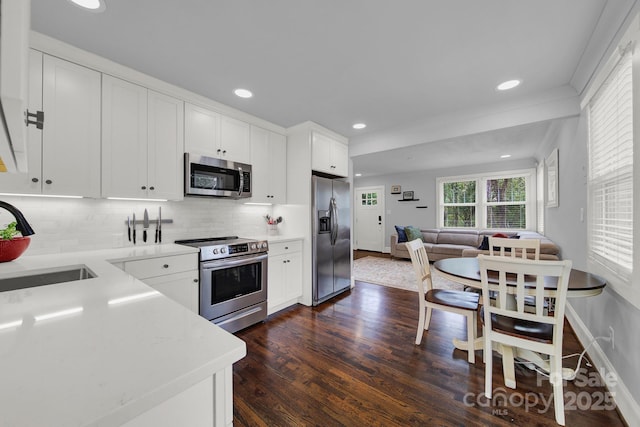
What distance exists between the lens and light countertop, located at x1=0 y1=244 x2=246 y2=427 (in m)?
0.41

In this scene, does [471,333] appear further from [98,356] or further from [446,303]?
[98,356]

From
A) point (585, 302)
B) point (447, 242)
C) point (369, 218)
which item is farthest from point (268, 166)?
point (369, 218)

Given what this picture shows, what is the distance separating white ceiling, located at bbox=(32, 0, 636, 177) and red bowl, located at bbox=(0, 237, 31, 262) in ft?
4.57

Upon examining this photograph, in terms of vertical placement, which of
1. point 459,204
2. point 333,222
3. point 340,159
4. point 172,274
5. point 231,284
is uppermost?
point 340,159

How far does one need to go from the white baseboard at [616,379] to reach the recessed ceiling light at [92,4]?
3791 mm

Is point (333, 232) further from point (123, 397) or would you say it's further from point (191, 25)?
point (123, 397)

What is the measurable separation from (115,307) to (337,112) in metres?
2.81

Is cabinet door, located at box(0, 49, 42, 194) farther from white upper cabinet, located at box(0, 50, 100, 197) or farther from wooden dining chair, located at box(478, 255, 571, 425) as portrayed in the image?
wooden dining chair, located at box(478, 255, 571, 425)

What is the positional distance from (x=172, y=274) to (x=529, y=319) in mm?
2571

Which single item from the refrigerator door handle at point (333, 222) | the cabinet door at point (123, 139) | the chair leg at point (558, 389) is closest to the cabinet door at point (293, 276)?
the refrigerator door handle at point (333, 222)

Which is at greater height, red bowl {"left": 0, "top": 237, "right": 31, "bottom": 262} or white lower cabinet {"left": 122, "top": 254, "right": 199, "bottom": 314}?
red bowl {"left": 0, "top": 237, "right": 31, "bottom": 262}

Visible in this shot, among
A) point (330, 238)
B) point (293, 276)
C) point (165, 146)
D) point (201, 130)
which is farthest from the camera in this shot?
point (330, 238)

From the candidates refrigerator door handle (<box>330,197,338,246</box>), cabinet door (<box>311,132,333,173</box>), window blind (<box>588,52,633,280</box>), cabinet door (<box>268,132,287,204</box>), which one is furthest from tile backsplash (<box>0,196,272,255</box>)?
window blind (<box>588,52,633,280</box>)

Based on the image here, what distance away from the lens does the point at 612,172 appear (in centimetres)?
179
